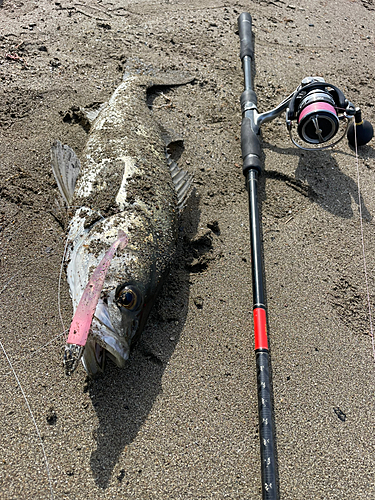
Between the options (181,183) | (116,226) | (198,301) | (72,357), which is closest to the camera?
(72,357)

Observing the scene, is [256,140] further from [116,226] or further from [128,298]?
[128,298]

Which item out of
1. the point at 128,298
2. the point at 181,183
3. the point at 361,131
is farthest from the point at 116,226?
the point at 361,131

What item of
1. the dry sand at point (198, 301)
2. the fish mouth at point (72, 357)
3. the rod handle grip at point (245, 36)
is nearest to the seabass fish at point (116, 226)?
the fish mouth at point (72, 357)

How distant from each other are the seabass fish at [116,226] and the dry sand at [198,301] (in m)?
0.32

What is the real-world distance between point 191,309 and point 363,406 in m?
1.51

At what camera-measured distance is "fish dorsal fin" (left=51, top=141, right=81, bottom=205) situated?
10.8 feet

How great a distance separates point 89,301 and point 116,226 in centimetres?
71

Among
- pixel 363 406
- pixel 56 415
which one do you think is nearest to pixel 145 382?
pixel 56 415

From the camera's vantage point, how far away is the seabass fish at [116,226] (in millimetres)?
2453

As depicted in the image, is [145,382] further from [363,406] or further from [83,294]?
[363,406]

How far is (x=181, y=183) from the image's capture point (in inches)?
136

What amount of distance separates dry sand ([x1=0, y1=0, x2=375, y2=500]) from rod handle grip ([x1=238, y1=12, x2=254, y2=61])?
0.26 metres

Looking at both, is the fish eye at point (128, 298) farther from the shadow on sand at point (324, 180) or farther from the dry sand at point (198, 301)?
the shadow on sand at point (324, 180)

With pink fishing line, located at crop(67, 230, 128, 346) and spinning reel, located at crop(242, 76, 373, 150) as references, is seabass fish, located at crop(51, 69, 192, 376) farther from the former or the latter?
spinning reel, located at crop(242, 76, 373, 150)
